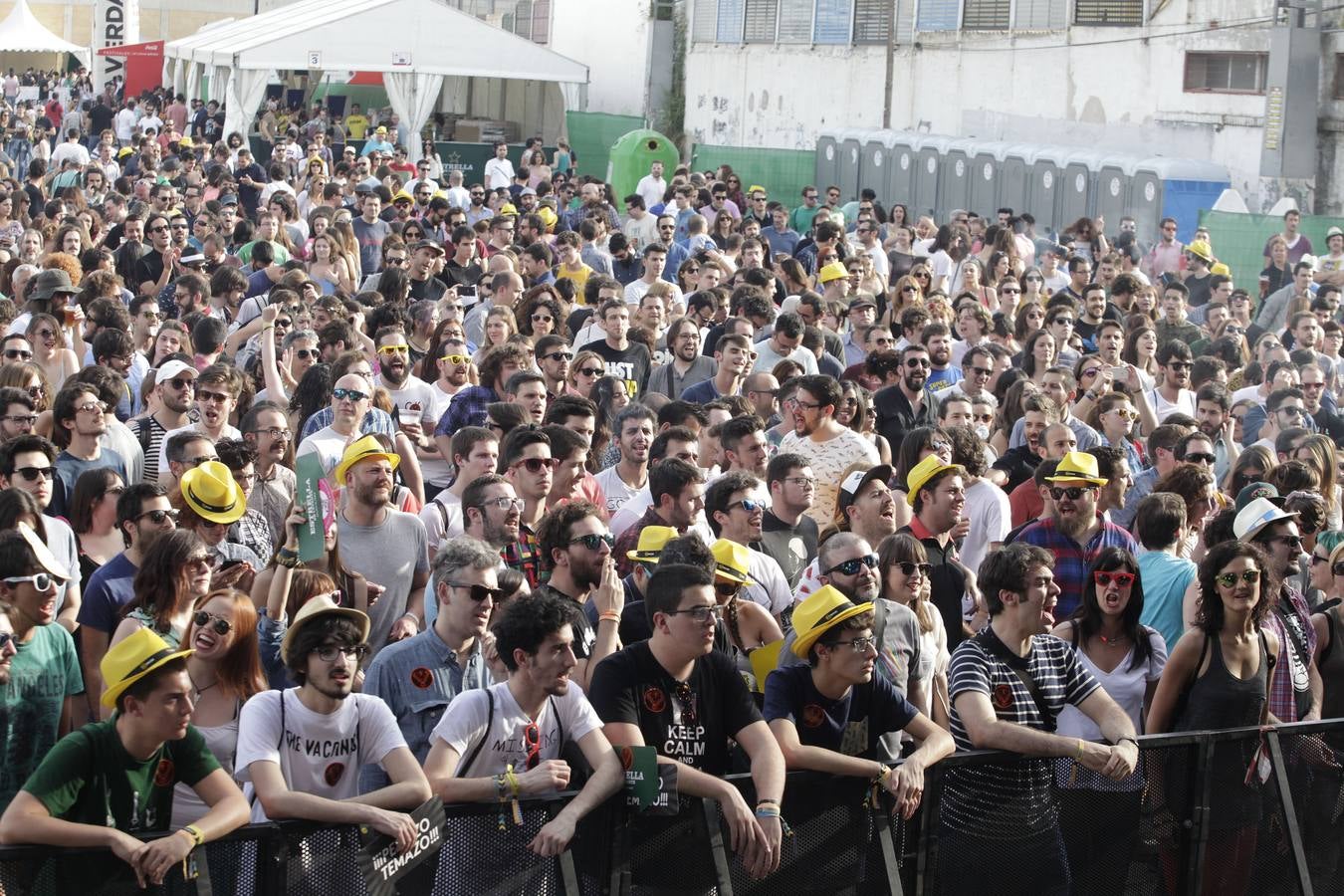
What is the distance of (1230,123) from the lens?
28109 millimetres

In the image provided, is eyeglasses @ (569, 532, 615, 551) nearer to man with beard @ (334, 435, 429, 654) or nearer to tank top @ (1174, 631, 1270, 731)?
man with beard @ (334, 435, 429, 654)

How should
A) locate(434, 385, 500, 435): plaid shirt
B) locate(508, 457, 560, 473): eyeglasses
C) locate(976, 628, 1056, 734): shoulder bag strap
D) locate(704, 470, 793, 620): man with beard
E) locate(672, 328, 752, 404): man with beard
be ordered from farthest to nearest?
1. locate(672, 328, 752, 404): man with beard
2. locate(434, 385, 500, 435): plaid shirt
3. locate(508, 457, 560, 473): eyeglasses
4. locate(704, 470, 793, 620): man with beard
5. locate(976, 628, 1056, 734): shoulder bag strap

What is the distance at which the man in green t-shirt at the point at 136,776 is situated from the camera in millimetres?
4777

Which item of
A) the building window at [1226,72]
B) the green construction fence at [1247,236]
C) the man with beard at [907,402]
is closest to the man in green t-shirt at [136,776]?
the man with beard at [907,402]

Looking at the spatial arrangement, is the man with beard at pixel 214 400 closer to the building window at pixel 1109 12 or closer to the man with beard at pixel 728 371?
the man with beard at pixel 728 371

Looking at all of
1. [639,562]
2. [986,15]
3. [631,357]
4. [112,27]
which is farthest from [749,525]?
[112,27]

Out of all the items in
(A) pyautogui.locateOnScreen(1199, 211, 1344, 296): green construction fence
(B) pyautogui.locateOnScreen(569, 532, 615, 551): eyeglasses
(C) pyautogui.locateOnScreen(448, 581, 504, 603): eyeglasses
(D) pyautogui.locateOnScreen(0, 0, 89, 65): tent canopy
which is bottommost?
(C) pyautogui.locateOnScreen(448, 581, 504, 603): eyeglasses

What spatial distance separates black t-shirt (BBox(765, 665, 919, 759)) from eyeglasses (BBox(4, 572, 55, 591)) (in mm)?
2339

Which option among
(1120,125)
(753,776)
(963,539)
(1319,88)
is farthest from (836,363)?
(1120,125)

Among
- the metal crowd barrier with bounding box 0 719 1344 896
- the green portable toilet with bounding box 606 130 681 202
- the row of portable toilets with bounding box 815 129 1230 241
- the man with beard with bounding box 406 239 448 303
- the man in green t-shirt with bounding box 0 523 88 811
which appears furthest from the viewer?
the green portable toilet with bounding box 606 130 681 202

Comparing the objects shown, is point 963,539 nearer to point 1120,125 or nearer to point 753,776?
point 753,776

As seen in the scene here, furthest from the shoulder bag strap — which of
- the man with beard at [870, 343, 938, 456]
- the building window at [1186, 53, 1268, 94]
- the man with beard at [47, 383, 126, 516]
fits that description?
the building window at [1186, 53, 1268, 94]

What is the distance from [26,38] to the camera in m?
54.3

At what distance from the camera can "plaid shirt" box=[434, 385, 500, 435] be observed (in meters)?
10.1
